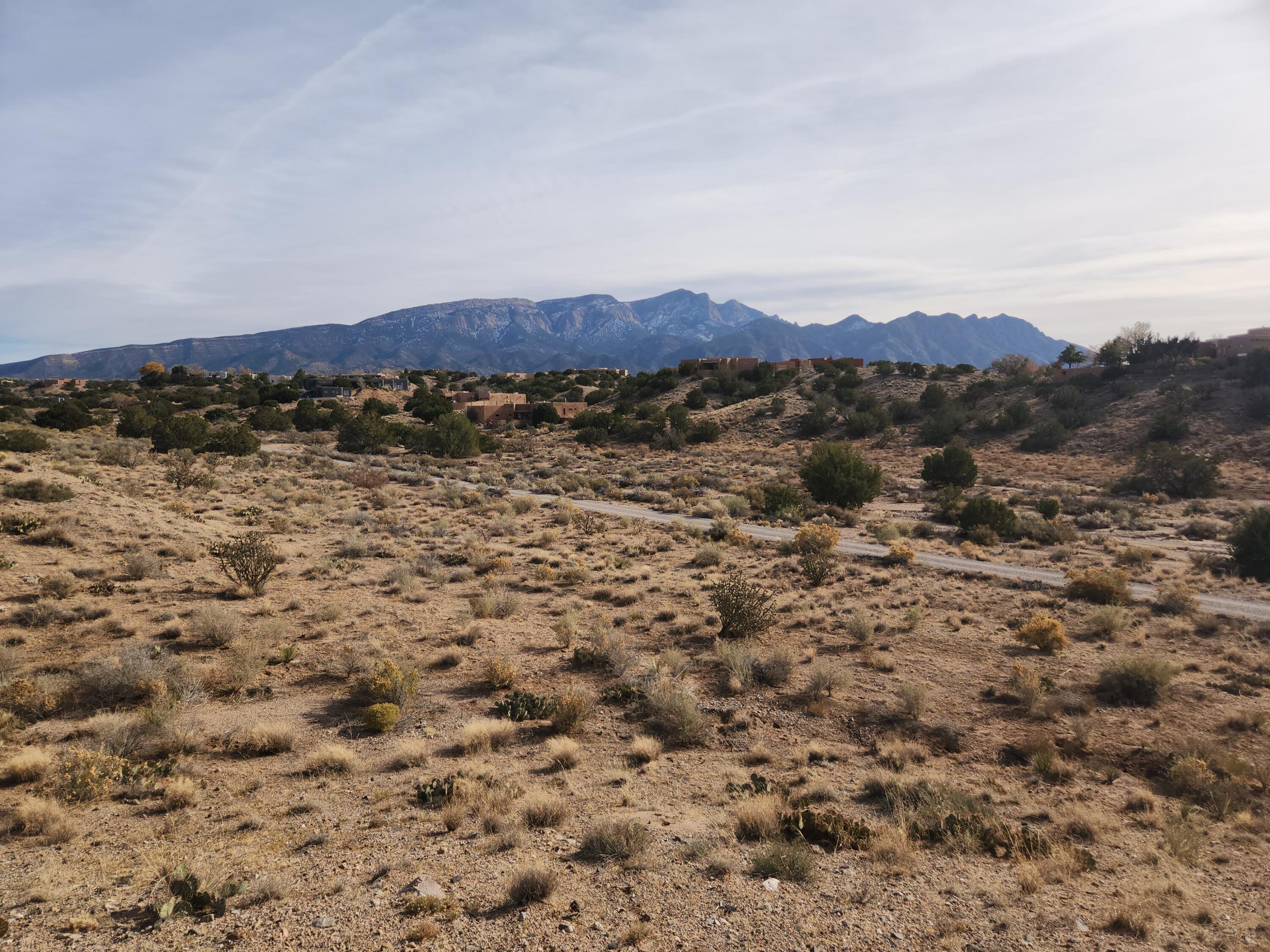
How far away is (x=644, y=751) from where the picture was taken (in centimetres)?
992

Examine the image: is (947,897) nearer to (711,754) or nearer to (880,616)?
(711,754)

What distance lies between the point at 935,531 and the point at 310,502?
29357mm

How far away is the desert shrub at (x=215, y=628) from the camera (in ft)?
43.2

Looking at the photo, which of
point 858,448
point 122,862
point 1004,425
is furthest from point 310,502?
point 1004,425

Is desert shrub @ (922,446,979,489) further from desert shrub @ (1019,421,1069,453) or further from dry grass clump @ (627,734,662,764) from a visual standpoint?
dry grass clump @ (627,734,662,764)

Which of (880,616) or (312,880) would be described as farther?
(880,616)

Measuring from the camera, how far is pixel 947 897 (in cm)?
670

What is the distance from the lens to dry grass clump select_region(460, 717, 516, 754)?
Answer: 9.89 meters

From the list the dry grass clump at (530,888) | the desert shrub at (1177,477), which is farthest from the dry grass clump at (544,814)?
the desert shrub at (1177,477)

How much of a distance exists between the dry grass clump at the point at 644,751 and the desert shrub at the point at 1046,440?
6011 cm

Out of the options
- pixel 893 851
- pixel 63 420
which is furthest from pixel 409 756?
pixel 63 420

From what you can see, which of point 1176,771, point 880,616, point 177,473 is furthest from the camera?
point 177,473

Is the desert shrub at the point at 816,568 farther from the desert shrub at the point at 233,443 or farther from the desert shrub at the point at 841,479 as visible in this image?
the desert shrub at the point at 233,443

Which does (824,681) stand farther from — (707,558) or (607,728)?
(707,558)
